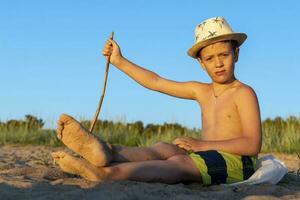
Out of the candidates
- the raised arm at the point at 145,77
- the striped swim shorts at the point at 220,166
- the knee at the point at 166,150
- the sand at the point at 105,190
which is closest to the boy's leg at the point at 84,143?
the sand at the point at 105,190

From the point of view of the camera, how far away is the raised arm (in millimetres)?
4809

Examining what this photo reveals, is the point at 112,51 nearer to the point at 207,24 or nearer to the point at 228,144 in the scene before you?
the point at 207,24

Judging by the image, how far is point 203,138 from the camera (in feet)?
14.8

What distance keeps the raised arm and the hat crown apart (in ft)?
1.61

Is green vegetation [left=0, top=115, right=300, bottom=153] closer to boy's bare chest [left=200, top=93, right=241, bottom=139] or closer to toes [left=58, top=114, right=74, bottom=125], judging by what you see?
boy's bare chest [left=200, top=93, right=241, bottom=139]

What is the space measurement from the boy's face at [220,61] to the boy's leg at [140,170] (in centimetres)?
76

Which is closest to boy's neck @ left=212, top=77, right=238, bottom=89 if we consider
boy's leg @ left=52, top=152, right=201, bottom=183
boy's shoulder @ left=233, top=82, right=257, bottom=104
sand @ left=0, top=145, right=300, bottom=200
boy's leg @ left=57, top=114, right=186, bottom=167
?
boy's shoulder @ left=233, top=82, right=257, bottom=104

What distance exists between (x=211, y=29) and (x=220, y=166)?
3.66 feet

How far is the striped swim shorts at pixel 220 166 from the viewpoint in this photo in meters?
3.99

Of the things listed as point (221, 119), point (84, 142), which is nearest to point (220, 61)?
point (221, 119)

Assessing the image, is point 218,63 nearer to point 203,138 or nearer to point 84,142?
point 203,138

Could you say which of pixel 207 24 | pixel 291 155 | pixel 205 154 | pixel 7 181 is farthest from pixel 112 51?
pixel 291 155

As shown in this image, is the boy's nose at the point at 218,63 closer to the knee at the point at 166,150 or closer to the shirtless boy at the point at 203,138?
the shirtless boy at the point at 203,138

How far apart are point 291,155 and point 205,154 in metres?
4.19
